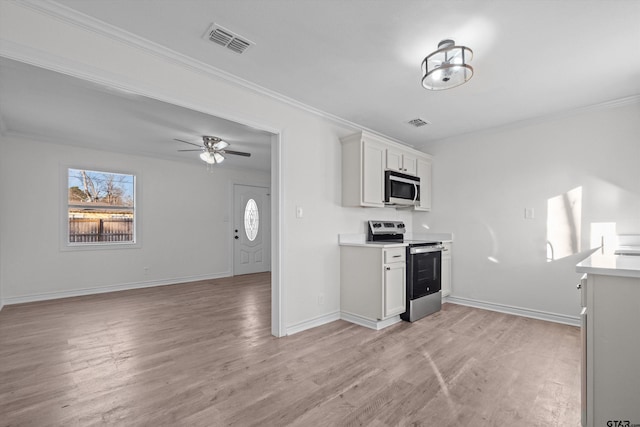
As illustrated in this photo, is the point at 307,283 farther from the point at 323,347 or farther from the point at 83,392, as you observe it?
the point at 83,392

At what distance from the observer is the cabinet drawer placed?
3301 millimetres

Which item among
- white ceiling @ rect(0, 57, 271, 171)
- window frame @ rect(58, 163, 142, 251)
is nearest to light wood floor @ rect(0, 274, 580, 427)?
window frame @ rect(58, 163, 142, 251)

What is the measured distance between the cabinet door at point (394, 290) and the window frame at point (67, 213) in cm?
459

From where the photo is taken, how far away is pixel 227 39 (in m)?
2.14

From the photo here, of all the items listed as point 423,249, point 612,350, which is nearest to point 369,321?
point 423,249

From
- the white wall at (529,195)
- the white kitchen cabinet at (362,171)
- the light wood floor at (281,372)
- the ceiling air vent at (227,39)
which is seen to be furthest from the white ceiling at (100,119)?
the white wall at (529,195)

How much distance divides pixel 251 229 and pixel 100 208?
294 cm

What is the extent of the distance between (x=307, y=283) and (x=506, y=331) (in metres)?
2.15

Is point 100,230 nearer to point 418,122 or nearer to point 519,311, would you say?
point 418,122

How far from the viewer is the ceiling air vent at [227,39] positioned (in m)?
2.04

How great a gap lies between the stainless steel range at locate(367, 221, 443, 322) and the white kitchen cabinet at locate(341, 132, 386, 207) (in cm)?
54

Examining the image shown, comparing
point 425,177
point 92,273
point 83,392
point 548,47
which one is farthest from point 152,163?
point 548,47

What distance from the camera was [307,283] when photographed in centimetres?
332

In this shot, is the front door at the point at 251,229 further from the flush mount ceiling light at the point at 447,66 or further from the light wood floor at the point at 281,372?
the flush mount ceiling light at the point at 447,66
